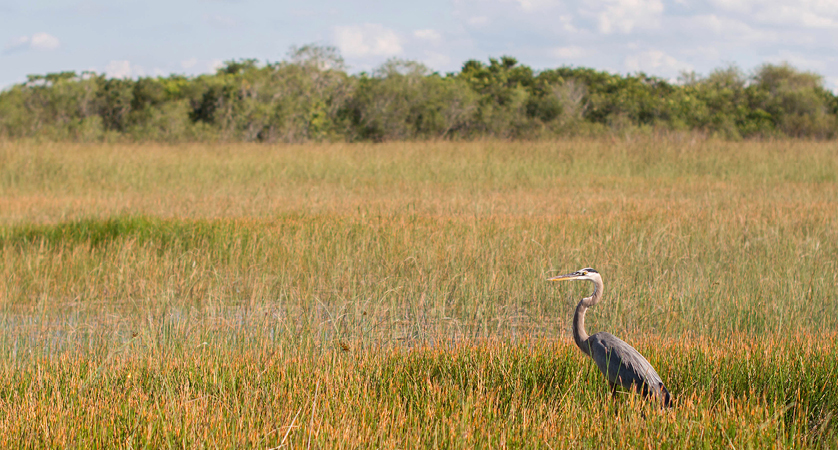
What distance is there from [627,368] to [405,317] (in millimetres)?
2344

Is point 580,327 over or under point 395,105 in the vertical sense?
under

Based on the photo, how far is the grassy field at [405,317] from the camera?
3133 mm

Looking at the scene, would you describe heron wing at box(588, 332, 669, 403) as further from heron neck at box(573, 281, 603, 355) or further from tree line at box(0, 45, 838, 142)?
tree line at box(0, 45, 838, 142)

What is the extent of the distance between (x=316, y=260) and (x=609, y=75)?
111 feet

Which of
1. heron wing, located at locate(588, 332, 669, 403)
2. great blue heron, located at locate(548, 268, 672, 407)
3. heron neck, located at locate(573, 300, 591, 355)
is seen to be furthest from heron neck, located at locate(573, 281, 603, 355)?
heron wing, located at locate(588, 332, 669, 403)

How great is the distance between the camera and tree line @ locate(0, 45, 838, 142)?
27.9m

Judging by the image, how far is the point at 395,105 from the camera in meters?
30.8

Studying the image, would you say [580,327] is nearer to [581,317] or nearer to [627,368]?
[581,317]

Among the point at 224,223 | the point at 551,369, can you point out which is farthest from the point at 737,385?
the point at 224,223

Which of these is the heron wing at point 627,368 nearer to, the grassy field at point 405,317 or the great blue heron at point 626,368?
the great blue heron at point 626,368

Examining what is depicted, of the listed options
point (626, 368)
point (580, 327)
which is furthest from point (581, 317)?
point (626, 368)

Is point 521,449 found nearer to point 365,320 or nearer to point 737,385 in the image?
point 737,385

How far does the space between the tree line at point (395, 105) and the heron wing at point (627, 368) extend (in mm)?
23565

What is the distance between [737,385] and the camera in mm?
3711
